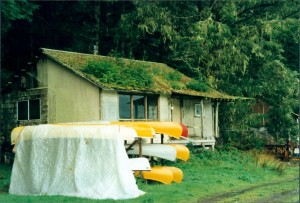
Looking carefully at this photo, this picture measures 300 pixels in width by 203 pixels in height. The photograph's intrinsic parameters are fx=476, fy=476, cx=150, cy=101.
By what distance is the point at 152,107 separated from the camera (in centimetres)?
2661

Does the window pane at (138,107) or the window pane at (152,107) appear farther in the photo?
the window pane at (152,107)

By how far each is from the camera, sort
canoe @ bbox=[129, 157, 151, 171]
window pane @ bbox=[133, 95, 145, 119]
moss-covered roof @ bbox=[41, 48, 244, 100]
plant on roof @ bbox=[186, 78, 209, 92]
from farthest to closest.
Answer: plant on roof @ bbox=[186, 78, 209, 92] → window pane @ bbox=[133, 95, 145, 119] → moss-covered roof @ bbox=[41, 48, 244, 100] → canoe @ bbox=[129, 157, 151, 171]

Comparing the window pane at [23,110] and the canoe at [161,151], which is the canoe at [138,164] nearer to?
the canoe at [161,151]

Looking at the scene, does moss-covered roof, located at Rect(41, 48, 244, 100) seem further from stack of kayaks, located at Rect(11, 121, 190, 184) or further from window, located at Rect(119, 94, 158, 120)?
stack of kayaks, located at Rect(11, 121, 190, 184)

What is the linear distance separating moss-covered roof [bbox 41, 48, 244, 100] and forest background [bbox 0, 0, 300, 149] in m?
2.21

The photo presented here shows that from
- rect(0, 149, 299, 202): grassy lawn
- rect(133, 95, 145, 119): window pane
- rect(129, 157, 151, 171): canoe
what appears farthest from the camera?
rect(133, 95, 145, 119): window pane

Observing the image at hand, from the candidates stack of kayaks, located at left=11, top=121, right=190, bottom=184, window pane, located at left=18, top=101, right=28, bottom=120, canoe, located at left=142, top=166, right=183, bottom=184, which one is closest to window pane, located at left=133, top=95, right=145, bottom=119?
stack of kayaks, located at left=11, top=121, right=190, bottom=184

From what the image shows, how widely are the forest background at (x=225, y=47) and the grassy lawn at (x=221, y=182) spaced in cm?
552

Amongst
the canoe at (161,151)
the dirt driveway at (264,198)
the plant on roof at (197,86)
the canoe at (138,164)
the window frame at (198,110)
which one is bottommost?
the dirt driveway at (264,198)

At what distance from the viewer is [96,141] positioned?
16.1m

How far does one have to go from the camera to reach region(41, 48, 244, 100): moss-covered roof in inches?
951

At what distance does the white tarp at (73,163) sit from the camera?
15344 mm

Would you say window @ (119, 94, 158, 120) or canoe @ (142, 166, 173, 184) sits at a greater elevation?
window @ (119, 94, 158, 120)

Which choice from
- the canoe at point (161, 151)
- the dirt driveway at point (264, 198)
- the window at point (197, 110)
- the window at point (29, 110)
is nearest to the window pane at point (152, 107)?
the window at point (197, 110)
